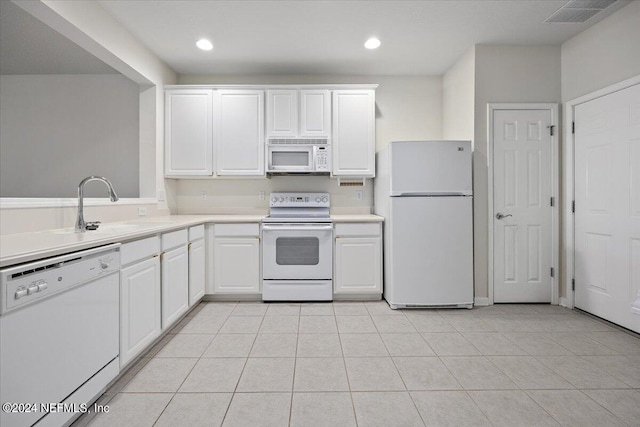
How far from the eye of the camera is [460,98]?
3625 millimetres

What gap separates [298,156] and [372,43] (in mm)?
1387

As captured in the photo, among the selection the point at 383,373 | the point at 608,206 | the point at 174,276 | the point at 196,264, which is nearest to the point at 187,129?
the point at 196,264

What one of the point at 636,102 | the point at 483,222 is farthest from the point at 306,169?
the point at 636,102

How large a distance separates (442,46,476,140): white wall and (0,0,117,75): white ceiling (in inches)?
161

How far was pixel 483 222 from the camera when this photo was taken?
3.34m

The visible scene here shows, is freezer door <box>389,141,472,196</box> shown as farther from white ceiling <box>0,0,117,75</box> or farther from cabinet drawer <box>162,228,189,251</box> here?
white ceiling <box>0,0,117,75</box>

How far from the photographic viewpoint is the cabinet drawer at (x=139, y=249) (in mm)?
1889

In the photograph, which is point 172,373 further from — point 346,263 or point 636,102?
point 636,102

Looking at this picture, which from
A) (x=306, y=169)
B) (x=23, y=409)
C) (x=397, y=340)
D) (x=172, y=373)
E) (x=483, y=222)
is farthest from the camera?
(x=306, y=169)

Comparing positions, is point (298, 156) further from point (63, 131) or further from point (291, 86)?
point (63, 131)

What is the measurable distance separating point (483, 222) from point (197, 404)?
299cm

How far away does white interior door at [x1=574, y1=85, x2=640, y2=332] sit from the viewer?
262 cm

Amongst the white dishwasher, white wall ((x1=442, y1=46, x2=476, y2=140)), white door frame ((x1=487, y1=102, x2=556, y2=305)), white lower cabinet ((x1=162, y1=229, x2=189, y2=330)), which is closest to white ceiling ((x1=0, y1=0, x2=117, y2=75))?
white lower cabinet ((x1=162, y1=229, x2=189, y2=330))

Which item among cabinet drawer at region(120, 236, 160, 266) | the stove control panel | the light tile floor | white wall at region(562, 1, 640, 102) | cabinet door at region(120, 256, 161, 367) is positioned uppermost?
white wall at region(562, 1, 640, 102)
